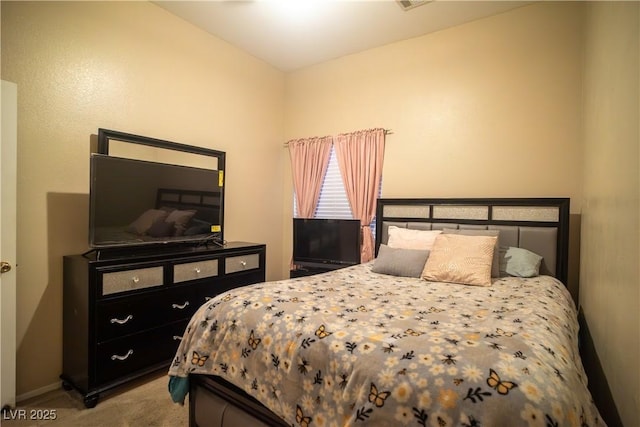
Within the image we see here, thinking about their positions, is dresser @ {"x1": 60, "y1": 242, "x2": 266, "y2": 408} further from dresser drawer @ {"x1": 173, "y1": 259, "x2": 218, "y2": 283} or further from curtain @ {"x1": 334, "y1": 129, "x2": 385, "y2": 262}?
curtain @ {"x1": 334, "y1": 129, "x2": 385, "y2": 262}

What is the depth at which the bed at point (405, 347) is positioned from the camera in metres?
0.94

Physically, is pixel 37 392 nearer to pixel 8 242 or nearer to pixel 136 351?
pixel 136 351

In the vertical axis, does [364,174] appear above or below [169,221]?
above

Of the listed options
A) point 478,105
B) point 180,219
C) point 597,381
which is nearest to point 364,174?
point 478,105

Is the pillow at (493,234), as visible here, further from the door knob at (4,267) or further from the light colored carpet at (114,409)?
the door knob at (4,267)

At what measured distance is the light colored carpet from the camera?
1921 mm

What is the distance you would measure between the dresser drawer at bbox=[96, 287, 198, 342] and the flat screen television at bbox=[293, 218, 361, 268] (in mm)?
1348

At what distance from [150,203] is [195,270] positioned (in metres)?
0.66

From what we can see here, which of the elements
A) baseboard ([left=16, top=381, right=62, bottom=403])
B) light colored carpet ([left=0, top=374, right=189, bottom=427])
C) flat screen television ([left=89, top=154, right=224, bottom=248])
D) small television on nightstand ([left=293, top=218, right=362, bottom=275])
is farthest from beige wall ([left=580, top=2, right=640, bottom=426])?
baseboard ([left=16, top=381, right=62, bottom=403])

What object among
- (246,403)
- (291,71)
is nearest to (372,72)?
(291,71)

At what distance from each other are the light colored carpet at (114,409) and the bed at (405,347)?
384mm

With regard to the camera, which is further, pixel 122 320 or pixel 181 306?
pixel 181 306

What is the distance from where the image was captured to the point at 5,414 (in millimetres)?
1970

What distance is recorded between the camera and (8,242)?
78.5 inches
